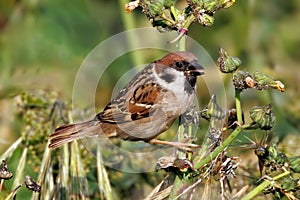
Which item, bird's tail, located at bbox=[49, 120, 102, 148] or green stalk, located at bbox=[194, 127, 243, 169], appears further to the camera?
bird's tail, located at bbox=[49, 120, 102, 148]

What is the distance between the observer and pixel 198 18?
1721 mm

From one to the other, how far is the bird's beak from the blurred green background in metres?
1.13

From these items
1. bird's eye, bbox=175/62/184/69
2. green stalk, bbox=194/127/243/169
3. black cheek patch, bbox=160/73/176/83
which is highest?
black cheek patch, bbox=160/73/176/83

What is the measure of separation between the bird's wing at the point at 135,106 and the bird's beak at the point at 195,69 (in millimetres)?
160

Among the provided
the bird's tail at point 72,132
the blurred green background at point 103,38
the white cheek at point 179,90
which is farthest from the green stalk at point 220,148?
the blurred green background at point 103,38

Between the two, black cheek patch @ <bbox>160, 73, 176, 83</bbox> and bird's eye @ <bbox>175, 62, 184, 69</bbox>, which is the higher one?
black cheek patch @ <bbox>160, 73, 176, 83</bbox>

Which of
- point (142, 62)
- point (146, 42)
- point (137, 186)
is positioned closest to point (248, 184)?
point (137, 186)

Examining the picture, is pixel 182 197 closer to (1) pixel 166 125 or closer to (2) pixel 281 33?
(1) pixel 166 125

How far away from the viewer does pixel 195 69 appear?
6.94 feet

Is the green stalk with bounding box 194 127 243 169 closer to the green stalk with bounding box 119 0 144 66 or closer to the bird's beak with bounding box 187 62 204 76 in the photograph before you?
the bird's beak with bounding box 187 62 204 76

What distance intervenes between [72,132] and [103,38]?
166 cm

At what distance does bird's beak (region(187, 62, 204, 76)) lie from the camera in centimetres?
→ 210

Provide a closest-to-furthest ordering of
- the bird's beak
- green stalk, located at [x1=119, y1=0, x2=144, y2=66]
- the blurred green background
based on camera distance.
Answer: the bird's beak < green stalk, located at [x1=119, y1=0, x2=144, y2=66] < the blurred green background

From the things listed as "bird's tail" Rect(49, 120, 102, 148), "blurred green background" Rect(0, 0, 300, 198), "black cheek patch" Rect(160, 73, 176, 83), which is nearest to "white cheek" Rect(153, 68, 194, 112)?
"black cheek patch" Rect(160, 73, 176, 83)
